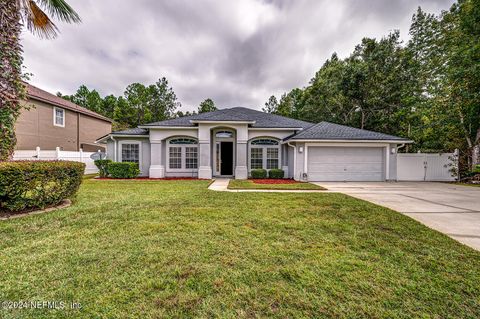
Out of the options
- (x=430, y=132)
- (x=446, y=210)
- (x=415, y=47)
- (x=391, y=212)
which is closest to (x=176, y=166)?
(x=391, y=212)

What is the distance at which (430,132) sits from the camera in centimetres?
1357

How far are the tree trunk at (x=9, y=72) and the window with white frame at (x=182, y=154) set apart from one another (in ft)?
26.5

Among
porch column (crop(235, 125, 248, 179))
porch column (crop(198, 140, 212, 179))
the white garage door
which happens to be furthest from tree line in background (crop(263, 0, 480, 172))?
porch column (crop(198, 140, 212, 179))

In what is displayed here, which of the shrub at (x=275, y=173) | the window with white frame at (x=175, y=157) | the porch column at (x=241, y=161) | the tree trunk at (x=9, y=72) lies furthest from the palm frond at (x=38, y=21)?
the shrub at (x=275, y=173)

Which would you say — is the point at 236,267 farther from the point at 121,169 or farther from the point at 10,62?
the point at 121,169

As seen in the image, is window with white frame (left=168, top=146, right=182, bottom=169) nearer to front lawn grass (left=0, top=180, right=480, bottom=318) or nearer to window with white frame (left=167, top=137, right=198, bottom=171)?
window with white frame (left=167, top=137, right=198, bottom=171)

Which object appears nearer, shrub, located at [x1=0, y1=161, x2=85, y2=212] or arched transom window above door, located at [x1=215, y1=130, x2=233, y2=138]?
shrub, located at [x1=0, y1=161, x2=85, y2=212]

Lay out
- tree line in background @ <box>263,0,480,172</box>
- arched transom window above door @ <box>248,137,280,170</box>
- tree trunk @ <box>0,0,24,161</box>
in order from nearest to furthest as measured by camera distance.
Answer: tree trunk @ <box>0,0,24,161</box> → tree line in background @ <box>263,0,480,172</box> → arched transom window above door @ <box>248,137,280,170</box>

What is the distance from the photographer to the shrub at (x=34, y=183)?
449 cm

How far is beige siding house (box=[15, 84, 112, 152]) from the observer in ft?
46.3

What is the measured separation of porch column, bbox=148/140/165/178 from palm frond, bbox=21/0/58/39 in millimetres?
7178

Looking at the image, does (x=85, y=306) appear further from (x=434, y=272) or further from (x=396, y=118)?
(x=396, y=118)

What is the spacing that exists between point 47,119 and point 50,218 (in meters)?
15.9

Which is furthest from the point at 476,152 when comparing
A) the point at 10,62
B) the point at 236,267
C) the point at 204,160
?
the point at 10,62
